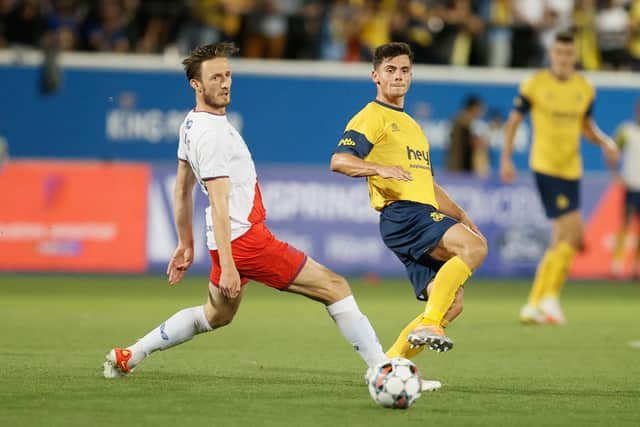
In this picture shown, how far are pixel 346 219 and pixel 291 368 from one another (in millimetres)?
9558

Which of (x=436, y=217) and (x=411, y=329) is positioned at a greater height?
(x=436, y=217)

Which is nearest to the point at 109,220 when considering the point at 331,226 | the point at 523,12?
the point at 331,226

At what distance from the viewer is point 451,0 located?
22812 millimetres

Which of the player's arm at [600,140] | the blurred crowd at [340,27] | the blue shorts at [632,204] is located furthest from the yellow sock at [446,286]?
the blurred crowd at [340,27]

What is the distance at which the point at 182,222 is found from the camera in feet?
26.2

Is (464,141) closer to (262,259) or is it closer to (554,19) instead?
(554,19)

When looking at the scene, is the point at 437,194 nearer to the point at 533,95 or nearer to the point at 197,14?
the point at 533,95

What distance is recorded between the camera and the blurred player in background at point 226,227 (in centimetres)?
733

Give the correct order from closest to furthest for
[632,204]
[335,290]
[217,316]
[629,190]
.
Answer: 1. [335,290]
2. [217,316]
3. [632,204]
4. [629,190]

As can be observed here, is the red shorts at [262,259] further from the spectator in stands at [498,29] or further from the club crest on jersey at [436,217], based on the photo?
the spectator in stands at [498,29]

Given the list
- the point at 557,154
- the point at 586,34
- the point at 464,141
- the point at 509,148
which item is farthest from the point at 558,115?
the point at 586,34

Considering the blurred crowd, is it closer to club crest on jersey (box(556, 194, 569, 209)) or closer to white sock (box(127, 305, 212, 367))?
club crest on jersey (box(556, 194, 569, 209))

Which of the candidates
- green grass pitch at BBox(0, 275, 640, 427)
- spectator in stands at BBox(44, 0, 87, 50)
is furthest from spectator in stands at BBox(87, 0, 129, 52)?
green grass pitch at BBox(0, 275, 640, 427)

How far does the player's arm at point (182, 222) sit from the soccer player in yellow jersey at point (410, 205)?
93 centimetres
